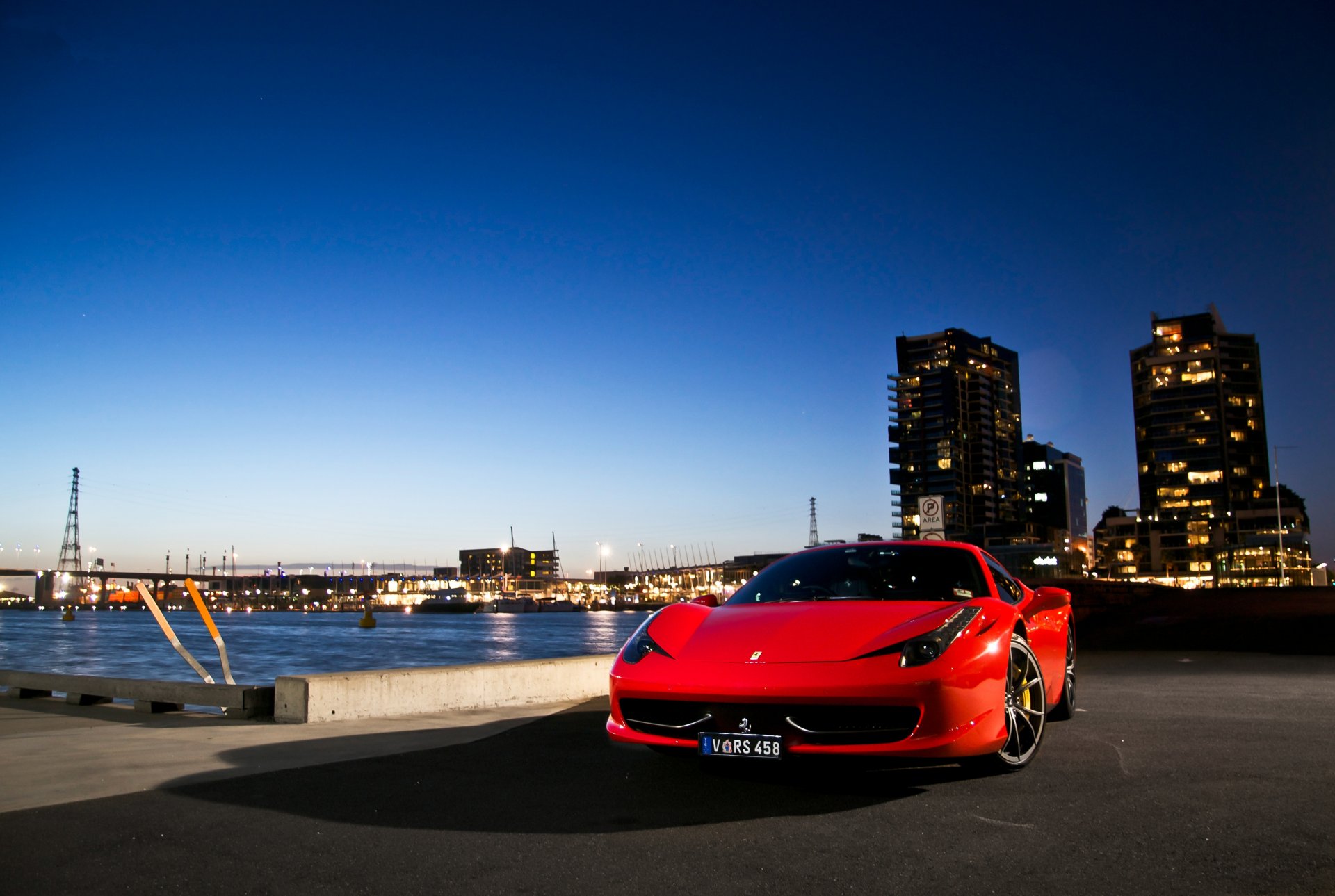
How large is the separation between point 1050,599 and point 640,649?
10.7 feet

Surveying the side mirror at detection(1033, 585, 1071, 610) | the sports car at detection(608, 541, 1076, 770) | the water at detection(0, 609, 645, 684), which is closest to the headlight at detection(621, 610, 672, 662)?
the sports car at detection(608, 541, 1076, 770)

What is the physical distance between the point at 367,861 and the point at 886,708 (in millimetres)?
2335

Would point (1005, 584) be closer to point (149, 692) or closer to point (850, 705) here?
point (850, 705)

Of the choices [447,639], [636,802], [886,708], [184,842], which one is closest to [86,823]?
[184,842]

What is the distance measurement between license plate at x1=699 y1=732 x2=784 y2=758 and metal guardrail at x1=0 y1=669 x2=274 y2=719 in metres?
4.94

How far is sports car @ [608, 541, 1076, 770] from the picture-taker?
4500 millimetres

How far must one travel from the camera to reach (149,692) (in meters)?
9.00

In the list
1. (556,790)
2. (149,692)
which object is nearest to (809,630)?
(556,790)

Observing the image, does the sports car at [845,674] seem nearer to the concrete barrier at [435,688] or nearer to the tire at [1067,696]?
the tire at [1067,696]

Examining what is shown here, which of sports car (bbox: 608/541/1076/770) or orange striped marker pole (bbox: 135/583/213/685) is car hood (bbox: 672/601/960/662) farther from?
orange striped marker pole (bbox: 135/583/213/685)

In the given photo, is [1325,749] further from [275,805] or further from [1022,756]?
[275,805]

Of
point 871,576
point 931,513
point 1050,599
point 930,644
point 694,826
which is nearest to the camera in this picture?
point 694,826

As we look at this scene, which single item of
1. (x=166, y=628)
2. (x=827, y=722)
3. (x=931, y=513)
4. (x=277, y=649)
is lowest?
(x=277, y=649)

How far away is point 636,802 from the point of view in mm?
4766
